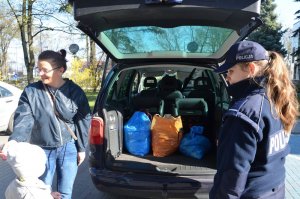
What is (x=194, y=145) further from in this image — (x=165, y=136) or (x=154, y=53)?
(x=154, y=53)

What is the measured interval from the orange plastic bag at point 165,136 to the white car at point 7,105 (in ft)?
16.2

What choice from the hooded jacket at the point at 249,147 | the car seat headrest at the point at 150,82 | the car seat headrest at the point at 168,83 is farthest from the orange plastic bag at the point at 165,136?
the hooded jacket at the point at 249,147

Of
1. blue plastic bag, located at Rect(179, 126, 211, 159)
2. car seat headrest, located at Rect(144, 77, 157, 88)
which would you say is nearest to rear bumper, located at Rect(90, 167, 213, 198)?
blue plastic bag, located at Rect(179, 126, 211, 159)

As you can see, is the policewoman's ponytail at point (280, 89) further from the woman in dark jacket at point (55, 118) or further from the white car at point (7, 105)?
the white car at point (7, 105)

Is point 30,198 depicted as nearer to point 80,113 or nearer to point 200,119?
point 80,113

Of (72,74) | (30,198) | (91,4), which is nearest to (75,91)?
(91,4)

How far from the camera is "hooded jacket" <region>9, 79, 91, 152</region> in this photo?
279cm

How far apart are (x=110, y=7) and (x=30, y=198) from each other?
156 cm

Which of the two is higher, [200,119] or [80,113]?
[80,113]

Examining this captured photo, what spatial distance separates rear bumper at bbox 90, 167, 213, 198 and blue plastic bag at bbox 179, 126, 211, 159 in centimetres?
72

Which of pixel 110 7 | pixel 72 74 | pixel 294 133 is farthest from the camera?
pixel 72 74

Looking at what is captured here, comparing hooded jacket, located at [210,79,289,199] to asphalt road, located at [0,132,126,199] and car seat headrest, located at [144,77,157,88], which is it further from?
car seat headrest, located at [144,77,157,88]

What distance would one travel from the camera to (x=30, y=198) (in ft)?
7.24

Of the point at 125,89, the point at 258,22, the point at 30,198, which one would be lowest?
the point at 30,198
